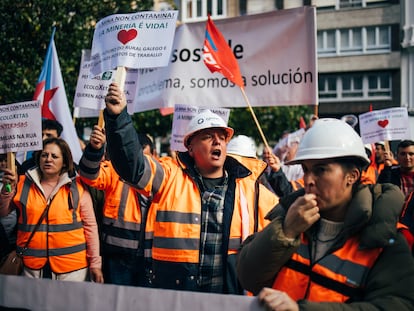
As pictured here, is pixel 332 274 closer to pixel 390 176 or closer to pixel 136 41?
pixel 136 41

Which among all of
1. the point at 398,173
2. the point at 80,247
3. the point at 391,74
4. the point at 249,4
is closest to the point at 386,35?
the point at 391,74

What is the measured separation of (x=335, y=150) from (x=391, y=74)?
91.4ft

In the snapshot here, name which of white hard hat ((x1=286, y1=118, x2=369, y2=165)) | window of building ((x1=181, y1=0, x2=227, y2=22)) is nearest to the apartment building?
window of building ((x1=181, y1=0, x2=227, y2=22))

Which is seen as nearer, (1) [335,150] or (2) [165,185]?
(1) [335,150]

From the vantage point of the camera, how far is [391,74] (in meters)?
27.8

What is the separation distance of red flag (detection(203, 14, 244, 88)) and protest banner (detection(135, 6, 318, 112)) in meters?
0.27

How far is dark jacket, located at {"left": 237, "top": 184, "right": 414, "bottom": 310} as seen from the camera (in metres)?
1.65

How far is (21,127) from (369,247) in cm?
306

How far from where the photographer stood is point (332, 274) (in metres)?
1.75

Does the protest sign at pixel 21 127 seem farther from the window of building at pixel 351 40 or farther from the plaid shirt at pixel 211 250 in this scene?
the window of building at pixel 351 40

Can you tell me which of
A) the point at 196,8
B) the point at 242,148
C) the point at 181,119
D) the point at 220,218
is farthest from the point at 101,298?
the point at 196,8

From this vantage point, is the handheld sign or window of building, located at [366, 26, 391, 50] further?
window of building, located at [366, 26, 391, 50]

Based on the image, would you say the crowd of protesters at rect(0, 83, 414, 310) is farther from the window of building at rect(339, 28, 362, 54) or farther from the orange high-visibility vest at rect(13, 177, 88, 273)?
the window of building at rect(339, 28, 362, 54)

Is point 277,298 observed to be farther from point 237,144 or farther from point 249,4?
point 249,4
